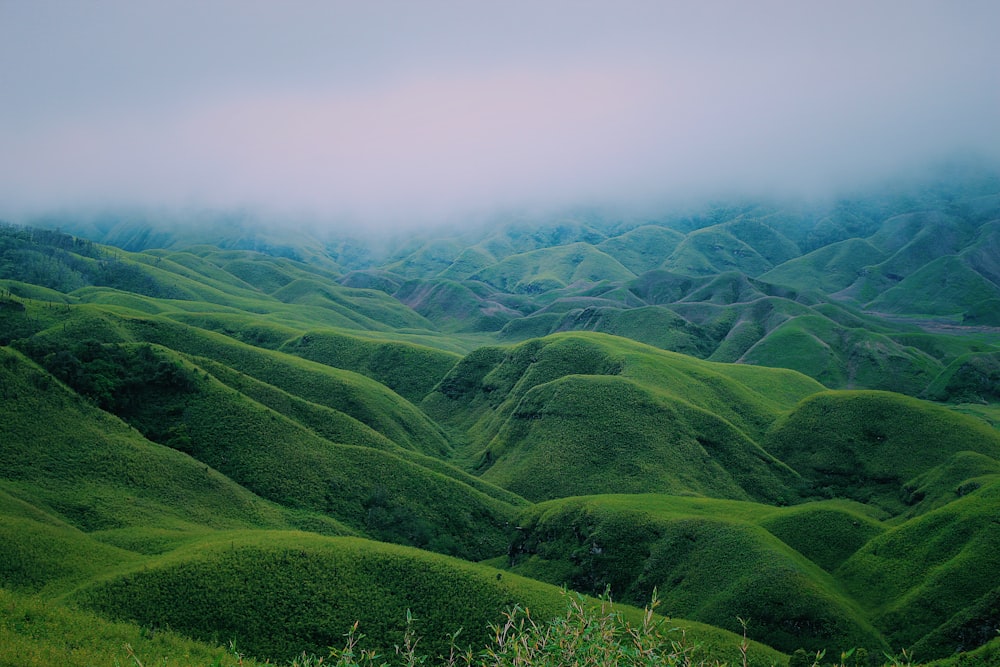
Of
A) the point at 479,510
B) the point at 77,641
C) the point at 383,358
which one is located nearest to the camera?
the point at 77,641

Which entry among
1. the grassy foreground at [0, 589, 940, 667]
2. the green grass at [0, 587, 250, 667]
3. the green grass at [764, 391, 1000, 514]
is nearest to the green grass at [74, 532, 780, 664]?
the grassy foreground at [0, 589, 940, 667]

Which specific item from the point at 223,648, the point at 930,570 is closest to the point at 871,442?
the point at 930,570

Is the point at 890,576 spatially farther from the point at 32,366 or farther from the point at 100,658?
the point at 32,366

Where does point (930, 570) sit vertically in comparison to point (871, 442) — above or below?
above

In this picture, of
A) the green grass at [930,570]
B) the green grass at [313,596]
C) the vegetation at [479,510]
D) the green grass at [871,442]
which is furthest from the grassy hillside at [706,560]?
the green grass at [871,442]

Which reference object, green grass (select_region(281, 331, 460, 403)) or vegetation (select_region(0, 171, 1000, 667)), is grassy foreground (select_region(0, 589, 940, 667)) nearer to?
vegetation (select_region(0, 171, 1000, 667))

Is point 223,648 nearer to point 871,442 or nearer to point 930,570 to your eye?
point 930,570

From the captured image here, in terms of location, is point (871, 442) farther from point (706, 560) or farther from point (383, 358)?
point (383, 358)

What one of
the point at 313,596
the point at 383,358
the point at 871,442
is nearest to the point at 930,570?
the point at 871,442

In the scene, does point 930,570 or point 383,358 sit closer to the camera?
point 930,570

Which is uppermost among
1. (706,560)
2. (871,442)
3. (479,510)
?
(706,560)

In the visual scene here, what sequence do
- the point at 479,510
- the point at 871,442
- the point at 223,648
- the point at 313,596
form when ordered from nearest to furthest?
the point at 223,648
the point at 313,596
the point at 479,510
the point at 871,442

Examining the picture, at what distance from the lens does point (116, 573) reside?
1670 inches

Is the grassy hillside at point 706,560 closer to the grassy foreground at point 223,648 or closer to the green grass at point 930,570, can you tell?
the green grass at point 930,570
